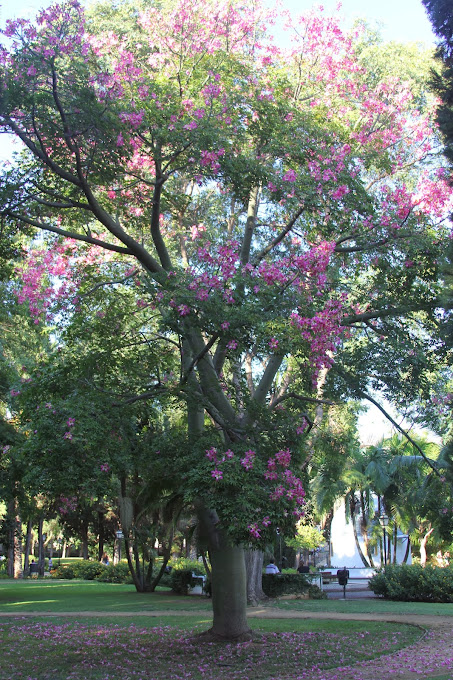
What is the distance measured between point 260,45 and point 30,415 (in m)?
8.23

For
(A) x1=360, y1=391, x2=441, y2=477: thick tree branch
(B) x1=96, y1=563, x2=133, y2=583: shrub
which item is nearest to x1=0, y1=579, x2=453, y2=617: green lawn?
(A) x1=360, y1=391, x2=441, y2=477: thick tree branch

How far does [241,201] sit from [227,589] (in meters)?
6.63

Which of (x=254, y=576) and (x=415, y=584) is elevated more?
(x=254, y=576)

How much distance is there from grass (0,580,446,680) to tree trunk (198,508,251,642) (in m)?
0.31

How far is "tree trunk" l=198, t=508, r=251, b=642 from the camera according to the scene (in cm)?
1056

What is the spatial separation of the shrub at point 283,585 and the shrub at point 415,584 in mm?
2445

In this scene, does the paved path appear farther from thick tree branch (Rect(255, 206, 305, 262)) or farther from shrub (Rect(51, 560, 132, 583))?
shrub (Rect(51, 560, 132, 583))

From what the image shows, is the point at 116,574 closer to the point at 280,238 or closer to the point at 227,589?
the point at 227,589

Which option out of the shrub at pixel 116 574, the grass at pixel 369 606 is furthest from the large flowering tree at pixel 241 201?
the shrub at pixel 116 574

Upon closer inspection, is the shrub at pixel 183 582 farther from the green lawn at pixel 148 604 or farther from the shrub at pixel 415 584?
the shrub at pixel 415 584

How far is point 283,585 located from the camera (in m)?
21.2

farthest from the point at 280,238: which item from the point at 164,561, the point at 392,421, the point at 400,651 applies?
the point at 164,561

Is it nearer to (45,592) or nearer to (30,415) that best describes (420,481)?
(45,592)

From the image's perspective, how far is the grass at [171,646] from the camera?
334 inches
